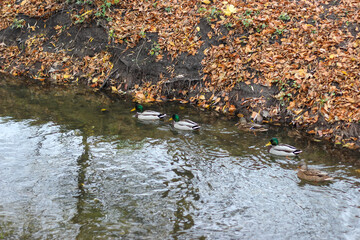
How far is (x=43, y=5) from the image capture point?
15023mm

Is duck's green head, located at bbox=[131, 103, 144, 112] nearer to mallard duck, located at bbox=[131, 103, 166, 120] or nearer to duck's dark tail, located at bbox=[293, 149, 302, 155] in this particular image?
mallard duck, located at bbox=[131, 103, 166, 120]

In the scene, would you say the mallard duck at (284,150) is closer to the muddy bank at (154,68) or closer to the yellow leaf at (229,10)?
the muddy bank at (154,68)

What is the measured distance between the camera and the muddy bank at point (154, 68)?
954 centimetres

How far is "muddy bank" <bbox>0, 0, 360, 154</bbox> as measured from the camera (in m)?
9.54

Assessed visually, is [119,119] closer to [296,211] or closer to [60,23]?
[296,211]

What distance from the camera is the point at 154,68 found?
38.8 ft

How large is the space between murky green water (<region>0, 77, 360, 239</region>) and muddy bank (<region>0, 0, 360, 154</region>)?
0.84 metres

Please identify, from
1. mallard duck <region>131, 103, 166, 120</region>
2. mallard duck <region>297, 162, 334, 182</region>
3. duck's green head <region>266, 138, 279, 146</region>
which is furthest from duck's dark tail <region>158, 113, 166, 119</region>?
mallard duck <region>297, 162, 334, 182</region>

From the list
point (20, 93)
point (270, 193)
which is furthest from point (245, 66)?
point (20, 93)

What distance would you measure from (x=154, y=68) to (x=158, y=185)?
19.8 feet

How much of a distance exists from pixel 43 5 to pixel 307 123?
36.5ft

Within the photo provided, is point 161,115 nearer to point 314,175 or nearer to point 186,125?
point 186,125

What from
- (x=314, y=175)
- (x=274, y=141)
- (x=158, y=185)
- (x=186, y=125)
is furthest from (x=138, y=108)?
(x=314, y=175)

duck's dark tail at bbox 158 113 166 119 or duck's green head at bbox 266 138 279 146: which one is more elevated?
duck's dark tail at bbox 158 113 166 119
